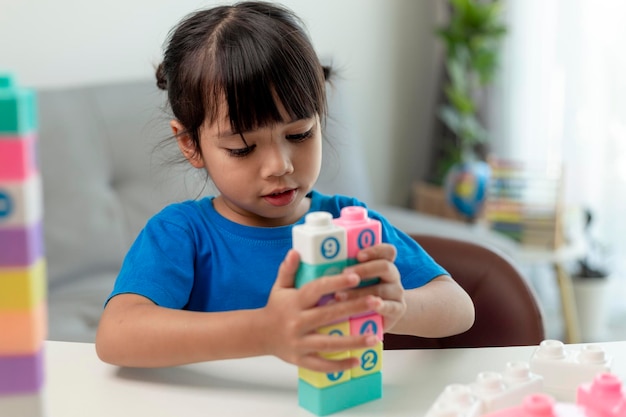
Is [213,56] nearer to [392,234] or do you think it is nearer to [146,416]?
[392,234]

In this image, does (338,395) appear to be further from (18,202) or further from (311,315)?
(18,202)

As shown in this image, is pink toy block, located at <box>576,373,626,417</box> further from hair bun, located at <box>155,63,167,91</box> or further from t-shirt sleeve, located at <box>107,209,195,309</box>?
hair bun, located at <box>155,63,167,91</box>

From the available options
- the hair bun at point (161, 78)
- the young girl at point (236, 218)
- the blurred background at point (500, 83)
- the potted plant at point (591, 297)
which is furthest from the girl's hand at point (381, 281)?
the potted plant at point (591, 297)

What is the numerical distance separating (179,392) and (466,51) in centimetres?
262

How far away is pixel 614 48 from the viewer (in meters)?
2.98

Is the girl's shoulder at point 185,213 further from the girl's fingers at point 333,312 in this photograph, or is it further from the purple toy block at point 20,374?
the purple toy block at point 20,374

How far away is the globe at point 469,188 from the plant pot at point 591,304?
449mm

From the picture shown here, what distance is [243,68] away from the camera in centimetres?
97

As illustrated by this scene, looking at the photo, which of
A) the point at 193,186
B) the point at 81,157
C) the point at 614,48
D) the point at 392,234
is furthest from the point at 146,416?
the point at 614,48

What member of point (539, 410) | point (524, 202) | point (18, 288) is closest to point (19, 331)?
point (18, 288)

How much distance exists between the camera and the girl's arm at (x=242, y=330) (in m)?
0.71

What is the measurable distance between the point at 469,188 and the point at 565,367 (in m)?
2.19

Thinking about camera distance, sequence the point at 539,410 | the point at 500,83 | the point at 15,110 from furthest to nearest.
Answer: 1. the point at 500,83
2. the point at 539,410
3. the point at 15,110

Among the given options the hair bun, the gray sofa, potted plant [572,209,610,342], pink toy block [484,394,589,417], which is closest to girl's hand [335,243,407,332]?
pink toy block [484,394,589,417]
